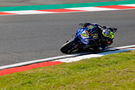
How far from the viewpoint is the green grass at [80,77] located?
259 inches

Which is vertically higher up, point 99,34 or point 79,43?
point 99,34

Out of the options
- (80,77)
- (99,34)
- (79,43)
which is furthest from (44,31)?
(80,77)

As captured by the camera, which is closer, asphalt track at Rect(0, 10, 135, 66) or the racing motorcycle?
the racing motorcycle

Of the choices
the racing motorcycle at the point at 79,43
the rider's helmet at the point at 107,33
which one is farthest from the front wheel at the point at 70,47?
the rider's helmet at the point at 107,33

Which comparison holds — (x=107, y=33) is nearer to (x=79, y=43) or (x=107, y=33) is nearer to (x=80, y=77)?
(x=79, y=43)

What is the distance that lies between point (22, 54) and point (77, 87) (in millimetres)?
3922

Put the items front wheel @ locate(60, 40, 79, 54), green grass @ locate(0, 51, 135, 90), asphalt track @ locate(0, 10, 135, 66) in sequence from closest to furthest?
1. green grass @ locate(0, 51, 135, 90)
2. front wheel @ locate(60, 40, 79, 54)
3. asphalt track @ locate(0, 10, 135, 66)

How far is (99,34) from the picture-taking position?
409 inches

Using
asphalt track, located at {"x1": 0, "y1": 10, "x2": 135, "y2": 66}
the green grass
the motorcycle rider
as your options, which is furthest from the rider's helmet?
the green grass

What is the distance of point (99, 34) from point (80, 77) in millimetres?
3395

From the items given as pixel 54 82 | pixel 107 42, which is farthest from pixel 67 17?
pixel 54 82

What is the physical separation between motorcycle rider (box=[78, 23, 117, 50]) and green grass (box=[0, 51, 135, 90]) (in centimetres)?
161

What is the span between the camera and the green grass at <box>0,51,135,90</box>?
6.58 m

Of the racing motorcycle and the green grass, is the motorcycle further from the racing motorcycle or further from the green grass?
the green grass
